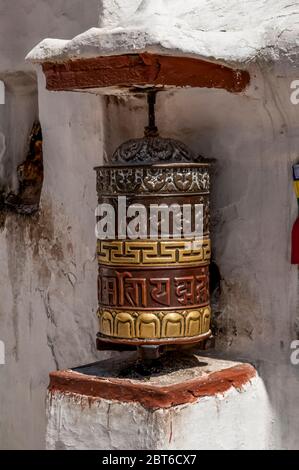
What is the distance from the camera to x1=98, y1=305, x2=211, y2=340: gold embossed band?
3.48m

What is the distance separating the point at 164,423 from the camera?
3.37 meters

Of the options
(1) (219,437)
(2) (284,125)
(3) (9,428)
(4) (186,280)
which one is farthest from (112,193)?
(3) (9,428)

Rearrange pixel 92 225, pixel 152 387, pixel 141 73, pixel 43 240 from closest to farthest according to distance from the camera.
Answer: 1. pixel 141 73
2. pixel 152 387
3. pixel 92 225
4. pixel 43 240

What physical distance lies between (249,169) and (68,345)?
1153 millimetres

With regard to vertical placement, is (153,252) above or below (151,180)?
below

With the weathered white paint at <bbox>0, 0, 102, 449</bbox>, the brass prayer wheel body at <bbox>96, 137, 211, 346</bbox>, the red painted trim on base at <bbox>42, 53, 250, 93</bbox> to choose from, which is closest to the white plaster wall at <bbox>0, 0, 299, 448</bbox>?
the weathered white paint at <bbox>0, 0, 102, 449</bbox>

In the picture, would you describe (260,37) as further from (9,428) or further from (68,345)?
(9,428)

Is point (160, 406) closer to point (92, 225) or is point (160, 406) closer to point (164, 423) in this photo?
point (164, 423)

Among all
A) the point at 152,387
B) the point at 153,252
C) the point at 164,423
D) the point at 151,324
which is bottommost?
the point at 164,423

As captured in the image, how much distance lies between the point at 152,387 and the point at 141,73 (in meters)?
1.05

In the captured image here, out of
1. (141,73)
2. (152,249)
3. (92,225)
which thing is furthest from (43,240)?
(141,73)

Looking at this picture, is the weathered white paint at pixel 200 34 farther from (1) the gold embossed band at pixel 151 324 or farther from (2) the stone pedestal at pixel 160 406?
(2) the stone pedestal at pixel 160 406

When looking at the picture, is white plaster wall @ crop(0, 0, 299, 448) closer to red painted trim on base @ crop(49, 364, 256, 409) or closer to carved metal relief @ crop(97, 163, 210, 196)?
red painted trim on base @ crop(49, 364, 256, 409)

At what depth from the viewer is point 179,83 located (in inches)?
133
